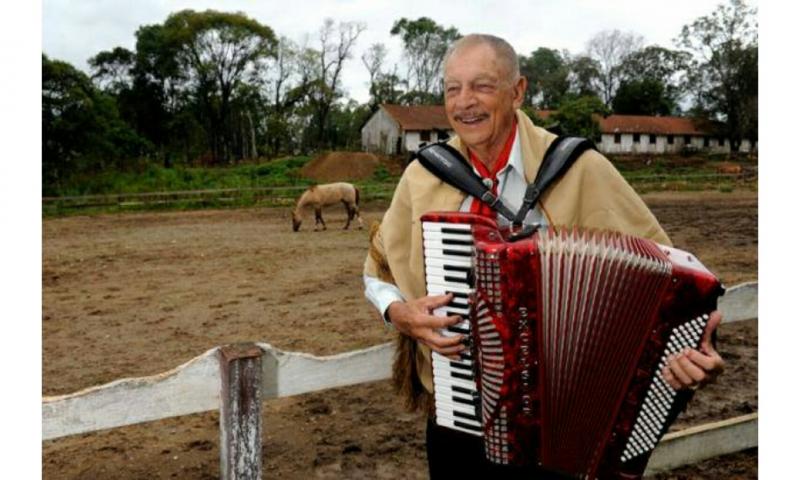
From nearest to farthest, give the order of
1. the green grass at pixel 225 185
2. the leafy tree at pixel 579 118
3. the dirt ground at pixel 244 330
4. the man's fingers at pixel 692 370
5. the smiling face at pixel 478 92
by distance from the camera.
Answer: the man's fingers at pixel 692 370 → the smiling face at pixel 478 92 → the dirt ground at pixel 244 330 → the green grass at pixel 225 185 → the leafy tree at pixel 579 118

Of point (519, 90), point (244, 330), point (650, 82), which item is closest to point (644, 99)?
point (650, 82)

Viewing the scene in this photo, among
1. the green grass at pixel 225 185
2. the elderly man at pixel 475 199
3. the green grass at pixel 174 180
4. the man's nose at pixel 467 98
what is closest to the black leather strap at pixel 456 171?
the elderly man at pixel 475 199

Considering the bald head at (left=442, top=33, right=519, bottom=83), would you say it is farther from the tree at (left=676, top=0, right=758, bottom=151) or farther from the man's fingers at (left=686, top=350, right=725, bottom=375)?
the tree at (left=676, top=0, right=758, bottom=151)

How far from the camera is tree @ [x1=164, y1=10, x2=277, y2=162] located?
136 feet

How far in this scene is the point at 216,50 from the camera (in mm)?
42281

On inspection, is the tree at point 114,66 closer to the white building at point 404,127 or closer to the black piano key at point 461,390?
the white building at point 404,127

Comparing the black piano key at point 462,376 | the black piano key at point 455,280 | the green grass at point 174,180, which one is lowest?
the black piano key at point 462,376

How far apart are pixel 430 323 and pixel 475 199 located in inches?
16.9

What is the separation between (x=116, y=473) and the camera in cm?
393

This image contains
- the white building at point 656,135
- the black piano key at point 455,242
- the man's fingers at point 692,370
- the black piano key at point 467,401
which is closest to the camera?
the man's fingers at point 692,370

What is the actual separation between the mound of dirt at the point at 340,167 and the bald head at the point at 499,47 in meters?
31.7

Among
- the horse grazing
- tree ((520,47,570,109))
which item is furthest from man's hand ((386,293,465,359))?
tree ((520,47,570,109))

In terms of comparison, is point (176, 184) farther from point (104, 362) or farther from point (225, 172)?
point (104, 362)

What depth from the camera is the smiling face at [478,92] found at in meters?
2.06
